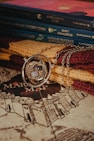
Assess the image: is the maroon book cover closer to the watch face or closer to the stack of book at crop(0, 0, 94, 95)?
the stack of book at crop(0, 0, 94, 95)

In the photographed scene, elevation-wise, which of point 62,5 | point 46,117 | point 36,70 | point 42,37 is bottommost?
point 46,117

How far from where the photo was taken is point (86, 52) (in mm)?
930

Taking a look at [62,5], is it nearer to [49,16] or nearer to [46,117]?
[49,16]

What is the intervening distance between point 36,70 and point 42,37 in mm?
191

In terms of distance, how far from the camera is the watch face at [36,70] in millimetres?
933

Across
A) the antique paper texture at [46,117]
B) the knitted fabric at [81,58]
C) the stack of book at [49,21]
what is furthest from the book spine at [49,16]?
the antique paper texture at [46,117]

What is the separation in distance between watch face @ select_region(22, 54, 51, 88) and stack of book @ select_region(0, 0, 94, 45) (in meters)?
0.14

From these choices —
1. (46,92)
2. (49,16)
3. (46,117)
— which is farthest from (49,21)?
(46,117)

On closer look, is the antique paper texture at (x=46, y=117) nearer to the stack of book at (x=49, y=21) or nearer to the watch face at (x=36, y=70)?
the watch face at (x=36, y=70)

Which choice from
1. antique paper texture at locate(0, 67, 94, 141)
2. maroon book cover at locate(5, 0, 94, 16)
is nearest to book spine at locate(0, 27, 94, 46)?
maroon book cover at locate(5, 0, 94, 16)

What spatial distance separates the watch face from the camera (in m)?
0.93

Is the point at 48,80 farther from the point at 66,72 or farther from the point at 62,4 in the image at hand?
the point at 62,4

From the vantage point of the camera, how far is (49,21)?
1031mm

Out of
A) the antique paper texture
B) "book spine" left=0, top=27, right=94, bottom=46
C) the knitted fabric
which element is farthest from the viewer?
"book spine" left=0, top=27, right=94, bottom=46
